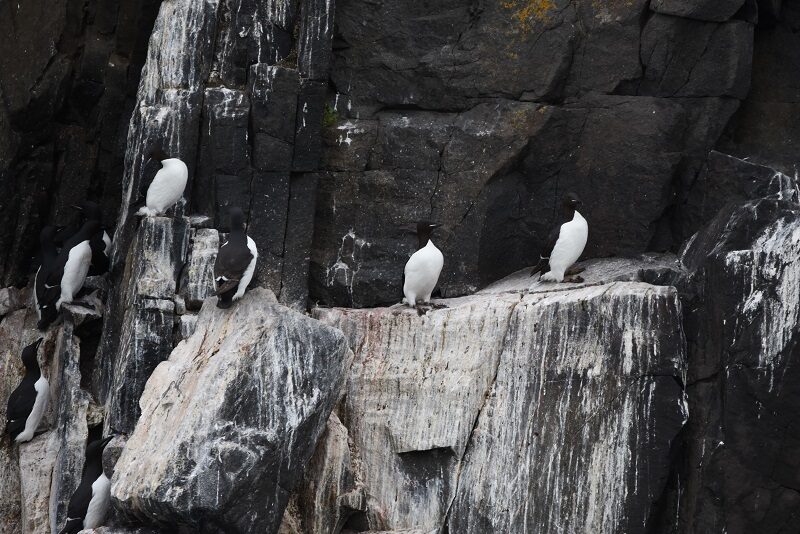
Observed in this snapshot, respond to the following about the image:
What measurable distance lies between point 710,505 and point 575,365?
1.30 meters

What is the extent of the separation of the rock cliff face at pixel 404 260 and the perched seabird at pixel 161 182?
167 millimetres

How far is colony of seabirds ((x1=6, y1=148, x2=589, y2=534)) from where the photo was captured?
899cm

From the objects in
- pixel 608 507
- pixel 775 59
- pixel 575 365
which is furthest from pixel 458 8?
pixel 608 507

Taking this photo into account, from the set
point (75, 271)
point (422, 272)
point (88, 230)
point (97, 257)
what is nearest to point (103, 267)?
point (97, 257)

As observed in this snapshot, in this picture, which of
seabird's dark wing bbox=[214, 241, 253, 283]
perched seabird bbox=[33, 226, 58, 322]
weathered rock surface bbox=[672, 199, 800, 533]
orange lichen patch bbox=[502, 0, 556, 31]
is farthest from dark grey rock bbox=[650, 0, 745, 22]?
perched seabird bbox=[33, 226, 58, 322]

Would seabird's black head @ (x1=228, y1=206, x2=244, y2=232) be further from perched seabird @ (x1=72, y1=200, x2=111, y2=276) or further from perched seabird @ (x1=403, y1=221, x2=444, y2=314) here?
perched seabird @ (x1=72, y1=200, x2=111, y2=276)

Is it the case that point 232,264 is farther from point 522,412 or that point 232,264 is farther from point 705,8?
point 705,8

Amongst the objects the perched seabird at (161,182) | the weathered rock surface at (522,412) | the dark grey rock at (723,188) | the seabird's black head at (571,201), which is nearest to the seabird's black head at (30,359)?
the perched seabird at (161,182)

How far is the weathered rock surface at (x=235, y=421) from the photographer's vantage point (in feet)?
25.8

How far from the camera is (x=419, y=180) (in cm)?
1056

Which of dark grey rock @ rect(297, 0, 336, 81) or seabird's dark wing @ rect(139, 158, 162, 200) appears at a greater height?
dark grey rock @ rect(297, 0, 336, 81)

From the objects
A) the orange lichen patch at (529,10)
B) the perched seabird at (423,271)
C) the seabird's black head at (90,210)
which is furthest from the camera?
the seabird's black head at (90,210)

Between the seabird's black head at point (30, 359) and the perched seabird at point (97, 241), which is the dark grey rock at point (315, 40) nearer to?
the perched seabird at point (97, 241)

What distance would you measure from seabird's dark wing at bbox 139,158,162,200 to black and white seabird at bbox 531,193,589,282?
3070 millimetres
